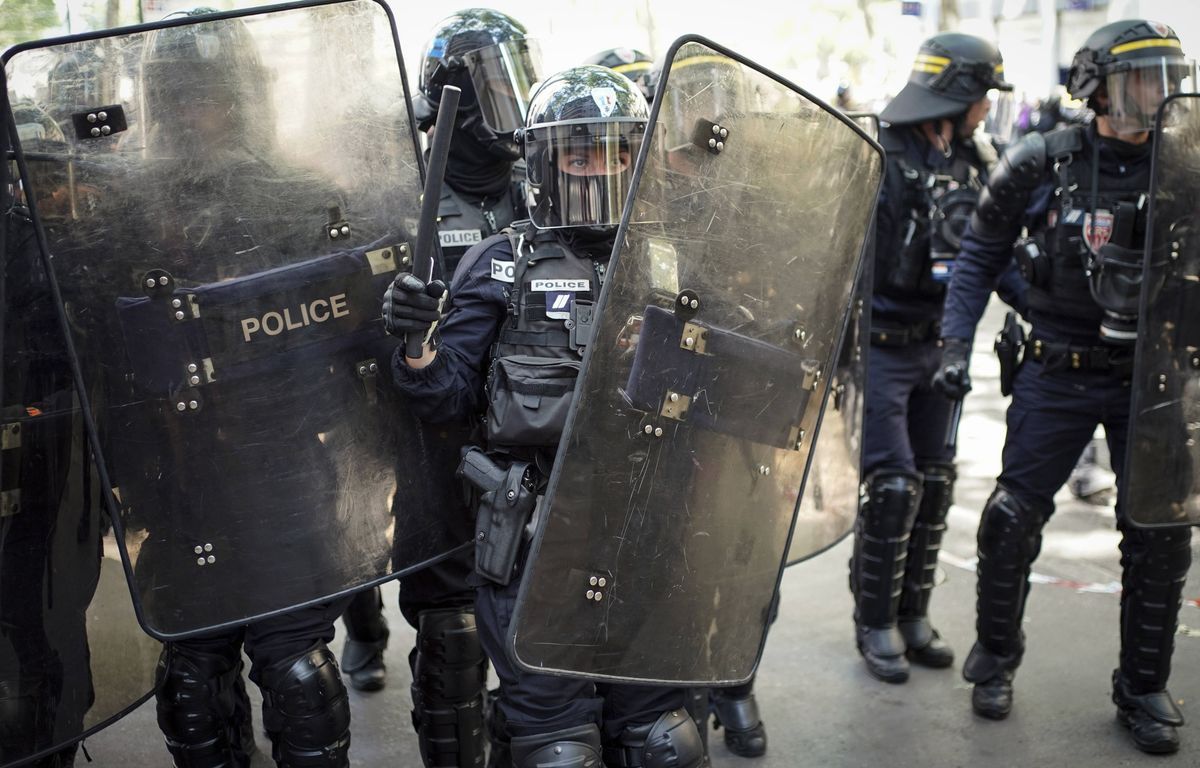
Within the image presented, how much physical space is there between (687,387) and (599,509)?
0.97 feet

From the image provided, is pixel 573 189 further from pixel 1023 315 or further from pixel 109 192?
pixel 1023 315

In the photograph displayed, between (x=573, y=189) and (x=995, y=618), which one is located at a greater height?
(x=573, y=189)

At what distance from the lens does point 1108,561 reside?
5324 mm

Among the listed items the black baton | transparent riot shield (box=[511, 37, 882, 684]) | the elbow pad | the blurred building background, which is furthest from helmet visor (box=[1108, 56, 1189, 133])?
the black baton

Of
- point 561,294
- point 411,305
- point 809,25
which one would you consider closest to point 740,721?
point 561,294

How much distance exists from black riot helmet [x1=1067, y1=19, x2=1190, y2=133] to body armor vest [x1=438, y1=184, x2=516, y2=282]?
72.0 inches

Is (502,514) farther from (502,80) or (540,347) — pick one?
(502,80)

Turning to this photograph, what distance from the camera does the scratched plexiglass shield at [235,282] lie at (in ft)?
8.07

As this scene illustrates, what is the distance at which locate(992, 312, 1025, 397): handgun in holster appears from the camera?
3.86m

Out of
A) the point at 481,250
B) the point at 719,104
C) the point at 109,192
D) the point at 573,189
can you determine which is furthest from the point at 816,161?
the point at 109,192

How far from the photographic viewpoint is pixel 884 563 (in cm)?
421

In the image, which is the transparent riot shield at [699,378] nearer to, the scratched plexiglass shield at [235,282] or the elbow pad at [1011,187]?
the scratched plexiglass shield at [235,282]

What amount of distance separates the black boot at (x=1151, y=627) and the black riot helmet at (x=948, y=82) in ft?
5.31

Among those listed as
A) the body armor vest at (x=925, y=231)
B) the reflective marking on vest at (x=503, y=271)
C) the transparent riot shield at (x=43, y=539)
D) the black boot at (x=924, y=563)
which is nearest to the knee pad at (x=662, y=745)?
the reflective marking on vest at (x=503, y=271)
